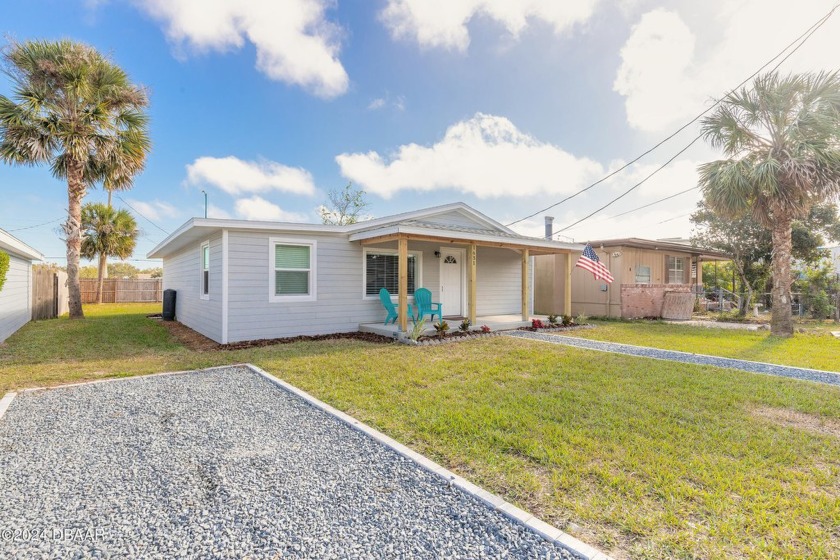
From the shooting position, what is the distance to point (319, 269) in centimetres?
880

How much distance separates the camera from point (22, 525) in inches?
81.8

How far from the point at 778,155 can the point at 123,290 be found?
93.3 feet

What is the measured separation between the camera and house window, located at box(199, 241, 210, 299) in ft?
29.9

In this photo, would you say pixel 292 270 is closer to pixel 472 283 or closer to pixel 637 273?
pixel 472 283

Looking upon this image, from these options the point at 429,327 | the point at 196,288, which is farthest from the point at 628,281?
the point at 196,288

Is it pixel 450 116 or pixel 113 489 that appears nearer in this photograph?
pixel 113 489

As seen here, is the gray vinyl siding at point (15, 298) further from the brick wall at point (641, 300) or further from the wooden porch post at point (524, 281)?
the brick wall at point (641, 300)

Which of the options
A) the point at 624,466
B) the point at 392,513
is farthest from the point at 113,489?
the point at 624,466

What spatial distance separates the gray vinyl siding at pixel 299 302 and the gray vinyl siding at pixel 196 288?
464 millimetres

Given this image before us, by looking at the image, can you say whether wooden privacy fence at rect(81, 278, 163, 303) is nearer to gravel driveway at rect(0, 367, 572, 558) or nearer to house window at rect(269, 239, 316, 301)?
house window at rect(269, 239, 316, 301)

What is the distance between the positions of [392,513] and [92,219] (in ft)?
77.4

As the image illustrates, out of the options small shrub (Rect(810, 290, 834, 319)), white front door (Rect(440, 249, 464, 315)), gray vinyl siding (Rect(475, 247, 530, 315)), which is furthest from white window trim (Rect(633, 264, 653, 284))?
white front door (Rect(440, 249, 464, 315))

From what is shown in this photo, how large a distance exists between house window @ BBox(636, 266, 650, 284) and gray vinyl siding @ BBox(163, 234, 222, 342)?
1353cm

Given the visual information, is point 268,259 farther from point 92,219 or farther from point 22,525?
point 92,219
